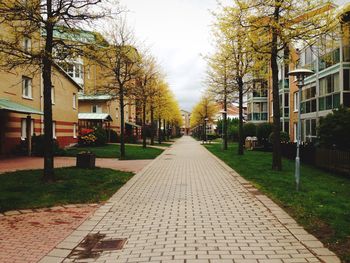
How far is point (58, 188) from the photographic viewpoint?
10.1m

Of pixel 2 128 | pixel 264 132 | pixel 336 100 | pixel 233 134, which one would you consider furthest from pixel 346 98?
pixel 233 134

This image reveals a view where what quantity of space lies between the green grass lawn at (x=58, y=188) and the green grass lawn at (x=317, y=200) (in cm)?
456

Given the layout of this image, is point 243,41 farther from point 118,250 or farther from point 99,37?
point 118,250

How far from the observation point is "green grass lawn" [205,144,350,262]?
18.8 ft

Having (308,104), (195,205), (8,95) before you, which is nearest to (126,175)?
(195,205)

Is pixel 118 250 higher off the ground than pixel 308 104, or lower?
lower

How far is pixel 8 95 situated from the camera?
2058 cm

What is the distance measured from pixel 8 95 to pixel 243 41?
547 inches

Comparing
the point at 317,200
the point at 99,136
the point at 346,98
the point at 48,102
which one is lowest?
the point at 317,200

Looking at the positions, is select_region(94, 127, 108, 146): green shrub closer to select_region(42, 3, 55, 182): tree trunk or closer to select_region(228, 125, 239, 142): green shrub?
select_region(42, 3, 55, 182): tree trunk

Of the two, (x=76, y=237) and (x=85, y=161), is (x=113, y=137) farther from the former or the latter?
(x=76, y=237)

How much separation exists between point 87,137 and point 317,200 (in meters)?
25.5

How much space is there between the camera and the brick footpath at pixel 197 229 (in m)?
4.93

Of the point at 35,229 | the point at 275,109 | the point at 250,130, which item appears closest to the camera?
the point at 35,229
